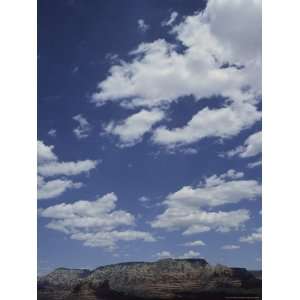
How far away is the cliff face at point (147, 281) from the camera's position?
206 inches

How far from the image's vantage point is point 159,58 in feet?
16.9

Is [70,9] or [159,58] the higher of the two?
[70,9]

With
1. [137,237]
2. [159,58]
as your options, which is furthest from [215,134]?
[137,237]

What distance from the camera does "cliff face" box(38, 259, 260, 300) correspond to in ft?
17.2

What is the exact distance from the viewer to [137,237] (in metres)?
5.37

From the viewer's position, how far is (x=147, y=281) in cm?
542
